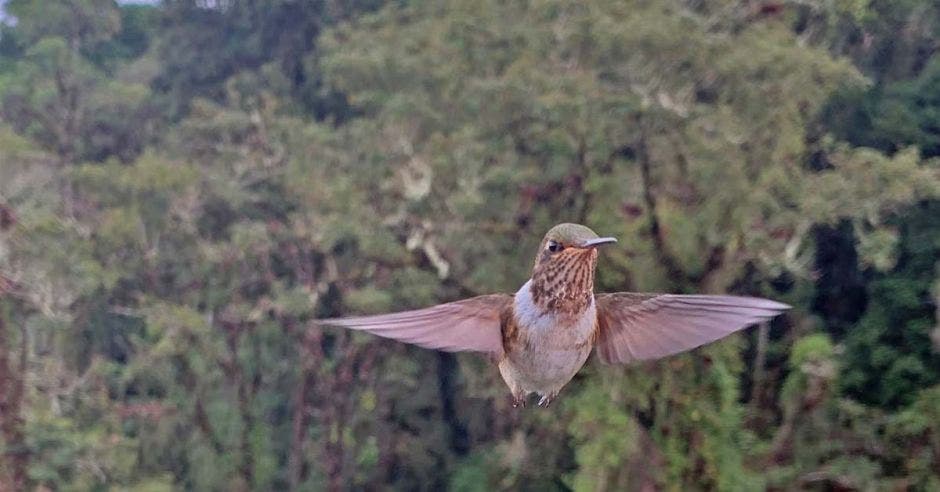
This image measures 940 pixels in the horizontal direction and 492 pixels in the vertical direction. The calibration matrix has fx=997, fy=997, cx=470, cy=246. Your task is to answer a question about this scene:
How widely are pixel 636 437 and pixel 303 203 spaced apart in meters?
3.69

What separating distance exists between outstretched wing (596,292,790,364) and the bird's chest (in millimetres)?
67

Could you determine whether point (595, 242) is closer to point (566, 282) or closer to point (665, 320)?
point (566, 282)

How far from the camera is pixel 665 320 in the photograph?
1444 mm

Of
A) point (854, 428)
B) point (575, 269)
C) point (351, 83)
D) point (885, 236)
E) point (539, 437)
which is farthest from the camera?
point (351, 83)

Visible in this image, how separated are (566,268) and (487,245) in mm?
5799

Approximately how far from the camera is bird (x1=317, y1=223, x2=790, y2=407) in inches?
49.3

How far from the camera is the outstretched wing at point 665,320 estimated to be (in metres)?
1.26

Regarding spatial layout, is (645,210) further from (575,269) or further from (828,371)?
(575,269)

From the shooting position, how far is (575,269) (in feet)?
4.17

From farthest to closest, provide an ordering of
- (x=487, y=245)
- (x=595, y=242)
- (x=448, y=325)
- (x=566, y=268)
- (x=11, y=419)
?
1. (x=487, y=245)
2. (x=11, y=419)
3. (x=448, y=325)
4. (x=566, y=268)
5. (x=595, y=242)

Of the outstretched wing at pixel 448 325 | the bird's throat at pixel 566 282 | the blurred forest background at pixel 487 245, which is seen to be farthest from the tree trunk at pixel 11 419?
the bird's throat at pixel 566 282

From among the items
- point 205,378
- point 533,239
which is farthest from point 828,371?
point 205,378

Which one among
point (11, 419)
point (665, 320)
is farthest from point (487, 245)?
point (665, 320)

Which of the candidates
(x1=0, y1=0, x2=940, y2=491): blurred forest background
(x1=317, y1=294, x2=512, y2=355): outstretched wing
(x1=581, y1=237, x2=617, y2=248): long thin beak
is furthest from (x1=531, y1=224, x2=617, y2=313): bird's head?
(x1=0, y1=0, x2=940, y2=491): blurred forest background
